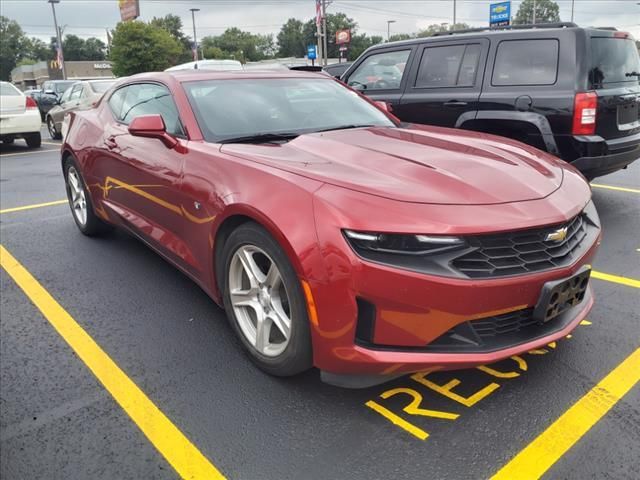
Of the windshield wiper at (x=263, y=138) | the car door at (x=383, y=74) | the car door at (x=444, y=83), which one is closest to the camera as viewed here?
the windshield wiper at (x=263, y=138)

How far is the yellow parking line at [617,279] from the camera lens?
3.80 meters

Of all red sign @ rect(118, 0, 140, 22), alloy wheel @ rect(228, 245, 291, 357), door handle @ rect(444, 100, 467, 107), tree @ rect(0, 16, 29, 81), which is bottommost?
alloy wheel @ rect(228, 245, 291, 357)

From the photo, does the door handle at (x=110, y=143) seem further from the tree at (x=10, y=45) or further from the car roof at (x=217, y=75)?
the tree at (x=10, y=45)

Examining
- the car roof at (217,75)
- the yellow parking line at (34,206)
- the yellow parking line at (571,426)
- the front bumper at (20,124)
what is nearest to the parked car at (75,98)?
the front bumper at (20,124)

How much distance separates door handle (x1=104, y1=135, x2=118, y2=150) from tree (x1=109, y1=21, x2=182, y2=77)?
42.6 m

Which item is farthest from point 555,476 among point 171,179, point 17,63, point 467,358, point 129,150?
point 17,63

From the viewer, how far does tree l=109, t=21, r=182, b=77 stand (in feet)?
143

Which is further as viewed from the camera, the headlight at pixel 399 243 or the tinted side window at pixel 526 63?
the tinted side window at pixel 526 63

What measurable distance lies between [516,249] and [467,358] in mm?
495

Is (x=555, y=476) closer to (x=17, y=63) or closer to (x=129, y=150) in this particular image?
(x=129, y=150)

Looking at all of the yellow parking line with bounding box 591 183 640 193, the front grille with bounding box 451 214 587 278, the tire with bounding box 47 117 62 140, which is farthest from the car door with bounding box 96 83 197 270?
the tire with bounding box 47 117 62 140

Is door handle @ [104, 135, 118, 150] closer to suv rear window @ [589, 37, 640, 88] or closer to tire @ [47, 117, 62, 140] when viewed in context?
suv rear window @ [589, 37, 640, 88]

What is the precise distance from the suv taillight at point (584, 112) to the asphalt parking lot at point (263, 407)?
1.71m

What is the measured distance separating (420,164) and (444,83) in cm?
362
